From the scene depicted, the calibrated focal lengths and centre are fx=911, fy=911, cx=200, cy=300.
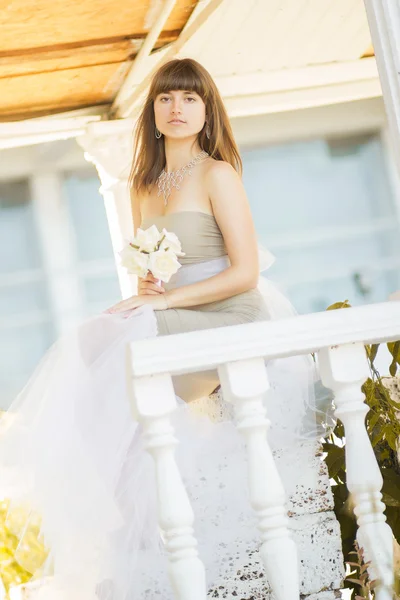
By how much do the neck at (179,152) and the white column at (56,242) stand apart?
437cm

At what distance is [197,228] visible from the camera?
9.28 feet

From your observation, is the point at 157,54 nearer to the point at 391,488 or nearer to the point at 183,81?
the point at 183,81

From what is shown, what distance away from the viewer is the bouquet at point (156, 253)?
2.44 metres

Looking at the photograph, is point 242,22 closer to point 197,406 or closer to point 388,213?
point 388,213

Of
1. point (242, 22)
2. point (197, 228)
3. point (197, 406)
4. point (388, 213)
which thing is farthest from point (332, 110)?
point (197, 406)

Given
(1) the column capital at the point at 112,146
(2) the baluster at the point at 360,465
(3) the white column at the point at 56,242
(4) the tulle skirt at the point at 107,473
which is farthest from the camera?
(3) the white column at the point at 56,242

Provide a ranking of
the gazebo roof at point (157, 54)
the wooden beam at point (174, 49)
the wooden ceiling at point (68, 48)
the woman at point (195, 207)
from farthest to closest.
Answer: the wooden beam at point (174, 49)
the gazebo roof at point (157, 54)
the wooden ceiling at point (68, 48)
the woman at point (195, 207)

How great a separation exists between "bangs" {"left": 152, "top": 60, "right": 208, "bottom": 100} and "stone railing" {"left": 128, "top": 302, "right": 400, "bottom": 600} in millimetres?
1465

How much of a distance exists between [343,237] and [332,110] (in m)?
1.14

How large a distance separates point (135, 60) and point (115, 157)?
2.18 feet

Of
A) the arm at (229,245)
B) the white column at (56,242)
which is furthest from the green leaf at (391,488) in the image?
the white column at (56,242)

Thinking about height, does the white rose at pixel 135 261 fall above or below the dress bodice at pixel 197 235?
below

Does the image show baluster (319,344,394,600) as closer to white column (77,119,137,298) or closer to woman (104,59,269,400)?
woman (104,59,269,400)

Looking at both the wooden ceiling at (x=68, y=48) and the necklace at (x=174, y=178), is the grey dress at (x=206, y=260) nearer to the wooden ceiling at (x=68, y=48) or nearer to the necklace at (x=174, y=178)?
the necklace at (x=174, y=178)
